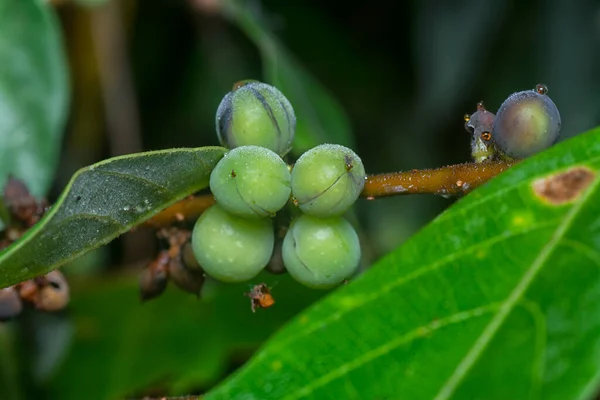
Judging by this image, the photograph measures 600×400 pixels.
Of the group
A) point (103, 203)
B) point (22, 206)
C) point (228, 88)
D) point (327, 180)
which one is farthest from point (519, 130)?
point (228, 88)

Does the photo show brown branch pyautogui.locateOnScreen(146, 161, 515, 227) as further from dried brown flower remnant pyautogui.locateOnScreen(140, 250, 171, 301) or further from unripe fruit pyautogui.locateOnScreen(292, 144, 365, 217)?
dried brown flower remnant pyautogui.locateOnScreen(140, 250, 171, 301)

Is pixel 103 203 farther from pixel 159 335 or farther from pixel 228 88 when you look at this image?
pixel 228 88

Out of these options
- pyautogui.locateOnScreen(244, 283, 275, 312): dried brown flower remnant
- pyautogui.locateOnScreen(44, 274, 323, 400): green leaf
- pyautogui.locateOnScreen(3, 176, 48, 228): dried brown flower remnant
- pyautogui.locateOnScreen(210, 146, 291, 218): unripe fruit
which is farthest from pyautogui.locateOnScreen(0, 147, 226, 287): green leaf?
pyautogui.locateOnScreen(44, 274, 323, 400): green leaf

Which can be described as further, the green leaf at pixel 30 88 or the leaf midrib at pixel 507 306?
the green leaf at pixel 30 88

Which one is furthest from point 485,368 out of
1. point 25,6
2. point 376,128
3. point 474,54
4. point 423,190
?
point 376,128

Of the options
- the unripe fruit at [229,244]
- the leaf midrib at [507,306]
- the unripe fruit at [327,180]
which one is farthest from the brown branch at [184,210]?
the leaf midrib at [507,306]

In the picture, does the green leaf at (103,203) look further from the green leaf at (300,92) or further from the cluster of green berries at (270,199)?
the green leaf at (300,92)
